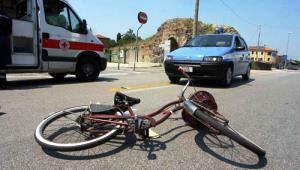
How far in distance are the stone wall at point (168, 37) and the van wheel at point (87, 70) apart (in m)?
29.0

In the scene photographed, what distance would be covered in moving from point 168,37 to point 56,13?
35.3 metres

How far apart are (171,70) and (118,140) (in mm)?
6390

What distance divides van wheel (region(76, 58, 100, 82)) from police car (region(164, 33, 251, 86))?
2.23 meters

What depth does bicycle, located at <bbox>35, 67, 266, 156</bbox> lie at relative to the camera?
329cm

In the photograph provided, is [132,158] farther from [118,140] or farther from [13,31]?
[13,31]

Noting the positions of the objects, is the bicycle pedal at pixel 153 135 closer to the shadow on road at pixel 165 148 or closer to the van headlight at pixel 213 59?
the shadow on road at pixel 165 148

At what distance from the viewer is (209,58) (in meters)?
9.45

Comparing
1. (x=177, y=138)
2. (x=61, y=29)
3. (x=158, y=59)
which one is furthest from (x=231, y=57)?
(x=158, y=59)

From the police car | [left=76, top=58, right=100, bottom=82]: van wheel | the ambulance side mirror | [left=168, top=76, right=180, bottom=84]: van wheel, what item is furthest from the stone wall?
the ambulance side mirror

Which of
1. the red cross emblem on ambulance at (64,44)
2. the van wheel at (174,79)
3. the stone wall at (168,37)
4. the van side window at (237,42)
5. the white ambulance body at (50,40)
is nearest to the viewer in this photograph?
the white ambulance body at (50,40)

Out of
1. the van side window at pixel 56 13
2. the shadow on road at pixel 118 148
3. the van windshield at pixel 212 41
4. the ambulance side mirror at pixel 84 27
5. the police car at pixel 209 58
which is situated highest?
the van side window at pixel 56 13

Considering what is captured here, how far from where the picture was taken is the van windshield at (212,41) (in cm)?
1057

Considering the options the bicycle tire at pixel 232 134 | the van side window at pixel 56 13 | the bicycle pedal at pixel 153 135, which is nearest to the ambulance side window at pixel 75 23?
the van side window at pixel 56 13

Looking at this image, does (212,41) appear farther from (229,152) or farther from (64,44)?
(229,152)
